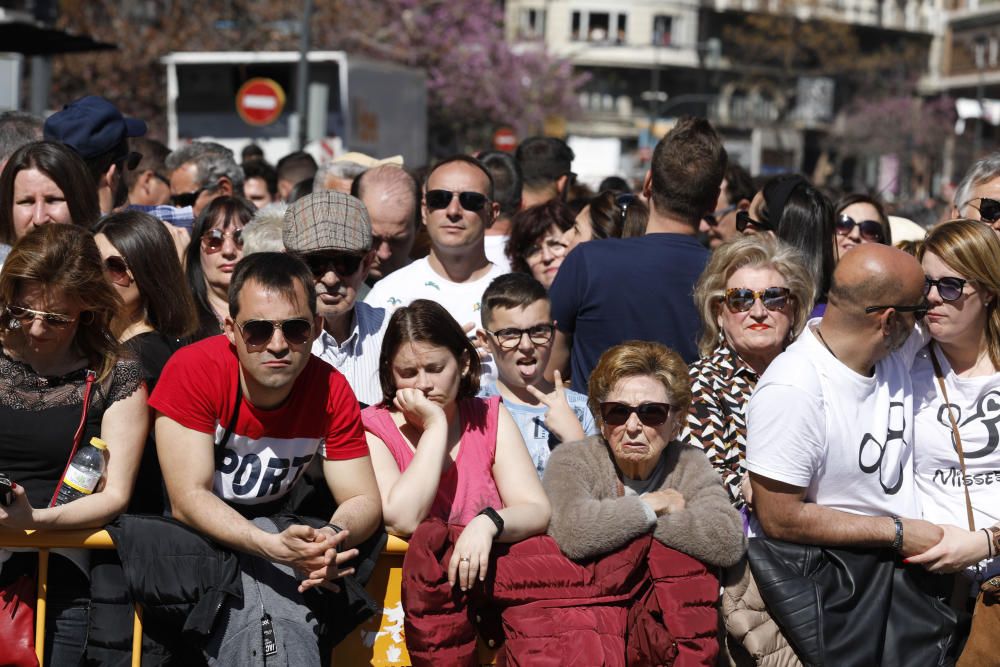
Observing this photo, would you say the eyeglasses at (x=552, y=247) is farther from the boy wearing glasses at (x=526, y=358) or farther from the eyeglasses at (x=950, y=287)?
the eyeglasses at (x=950, y=287)

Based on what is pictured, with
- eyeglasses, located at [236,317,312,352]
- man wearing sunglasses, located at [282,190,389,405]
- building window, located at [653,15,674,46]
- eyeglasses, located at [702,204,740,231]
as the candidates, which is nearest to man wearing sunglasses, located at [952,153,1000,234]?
eyeglasses, located at [702,204,740,231]

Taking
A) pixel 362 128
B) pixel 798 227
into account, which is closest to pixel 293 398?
pixel 798 227

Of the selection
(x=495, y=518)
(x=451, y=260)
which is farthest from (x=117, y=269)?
(x=495, y=518)

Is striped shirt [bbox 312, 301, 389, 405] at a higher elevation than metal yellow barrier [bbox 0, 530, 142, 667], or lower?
higher

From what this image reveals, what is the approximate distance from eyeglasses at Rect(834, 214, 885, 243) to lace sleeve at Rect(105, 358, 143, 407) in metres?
4.16

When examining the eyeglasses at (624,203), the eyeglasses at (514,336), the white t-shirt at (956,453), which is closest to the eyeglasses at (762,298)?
the white t-shirt at (956,453)

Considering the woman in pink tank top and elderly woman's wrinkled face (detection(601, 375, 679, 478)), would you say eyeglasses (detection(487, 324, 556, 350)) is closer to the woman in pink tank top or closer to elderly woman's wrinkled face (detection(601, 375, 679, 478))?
the woman in pink tank top

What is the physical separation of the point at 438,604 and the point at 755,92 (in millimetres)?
72574

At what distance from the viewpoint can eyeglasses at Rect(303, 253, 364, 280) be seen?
4.86 meters

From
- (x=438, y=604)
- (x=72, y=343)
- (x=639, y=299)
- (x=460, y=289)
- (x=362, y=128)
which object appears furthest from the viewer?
(x=362, y=128)

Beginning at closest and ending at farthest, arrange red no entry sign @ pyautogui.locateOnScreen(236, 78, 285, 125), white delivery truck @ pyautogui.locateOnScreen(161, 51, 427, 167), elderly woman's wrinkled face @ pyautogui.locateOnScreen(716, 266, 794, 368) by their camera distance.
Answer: elderly woman's wrinkled face @ pyautogui.locateOnScreen(716, 266, 794, 368) < red no entry sign @ pyautogui.locateOnScreen(236, 78, 285, 125) < white delivery truck @ pyautogui.locateOnScreen(161, 51, 427, 167)

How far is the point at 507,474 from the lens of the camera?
4199mm

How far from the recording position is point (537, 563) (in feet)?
12.9

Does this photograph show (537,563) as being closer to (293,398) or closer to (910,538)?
(293,398)
